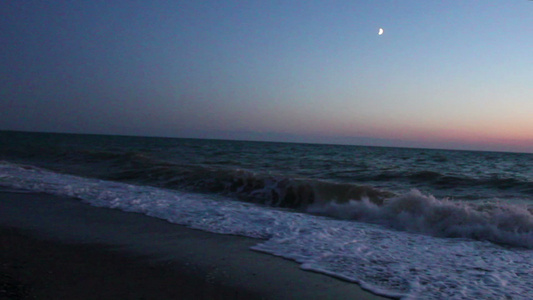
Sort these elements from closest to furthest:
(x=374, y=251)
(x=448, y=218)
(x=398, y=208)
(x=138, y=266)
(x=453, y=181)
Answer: (x=138, y=266) → (x=374, y=251) → (x=448, y=218) → (x=398, y=208) → (x=453, y=181)

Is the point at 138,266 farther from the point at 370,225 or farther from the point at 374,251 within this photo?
the point at 370,225

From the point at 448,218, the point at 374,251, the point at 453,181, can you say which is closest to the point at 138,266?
the point at 374,251

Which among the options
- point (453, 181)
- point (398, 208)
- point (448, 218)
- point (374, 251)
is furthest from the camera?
point (453, 181)

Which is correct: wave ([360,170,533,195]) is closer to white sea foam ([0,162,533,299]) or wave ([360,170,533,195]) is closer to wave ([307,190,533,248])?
wave ([307,190,533,248])

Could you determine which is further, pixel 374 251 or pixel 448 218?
pixel 448 218

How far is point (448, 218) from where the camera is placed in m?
8.20

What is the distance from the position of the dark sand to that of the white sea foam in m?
0.43

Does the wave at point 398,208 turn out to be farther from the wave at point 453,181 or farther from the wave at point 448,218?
the wave at point 453,181

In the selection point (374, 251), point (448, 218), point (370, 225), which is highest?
point (448, 218)

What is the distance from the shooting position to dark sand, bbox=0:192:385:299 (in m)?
3.76

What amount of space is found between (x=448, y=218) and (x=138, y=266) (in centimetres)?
631

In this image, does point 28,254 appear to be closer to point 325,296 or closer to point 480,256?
point 325,296

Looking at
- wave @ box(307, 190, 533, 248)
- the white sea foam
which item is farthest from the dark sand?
wave @ box(307, 190, 533, 248)

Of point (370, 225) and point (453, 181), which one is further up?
point (453, 181)
